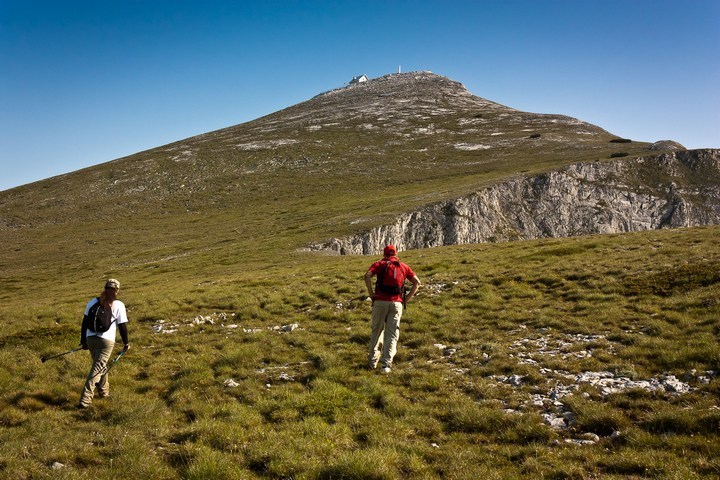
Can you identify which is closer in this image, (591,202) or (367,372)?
(367,372)

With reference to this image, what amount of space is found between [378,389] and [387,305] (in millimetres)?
2798

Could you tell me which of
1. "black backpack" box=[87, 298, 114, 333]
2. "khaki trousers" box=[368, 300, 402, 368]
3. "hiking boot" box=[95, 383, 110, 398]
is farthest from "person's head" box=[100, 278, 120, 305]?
"khaki trousers" box=[368, 300, 402, 368]

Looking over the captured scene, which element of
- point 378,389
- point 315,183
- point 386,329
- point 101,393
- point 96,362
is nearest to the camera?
point 96,362

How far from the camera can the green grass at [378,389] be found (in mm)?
8188

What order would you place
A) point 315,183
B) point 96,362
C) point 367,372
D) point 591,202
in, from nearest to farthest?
point 96,362 < point 367,372 < point 591,202 < point 315,183

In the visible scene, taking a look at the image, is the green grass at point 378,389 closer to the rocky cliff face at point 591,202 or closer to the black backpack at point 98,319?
the black backpack at point 98,319

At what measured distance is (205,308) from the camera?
73.9ft

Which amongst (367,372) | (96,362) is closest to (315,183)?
(367,372)

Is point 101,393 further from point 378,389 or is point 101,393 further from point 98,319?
point 378,389

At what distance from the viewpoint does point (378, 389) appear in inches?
460

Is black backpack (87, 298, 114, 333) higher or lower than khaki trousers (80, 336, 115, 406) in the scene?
higher

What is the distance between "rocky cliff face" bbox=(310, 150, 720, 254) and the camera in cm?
6134

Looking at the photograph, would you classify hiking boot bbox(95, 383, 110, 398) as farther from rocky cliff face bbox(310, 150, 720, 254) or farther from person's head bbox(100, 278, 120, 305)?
rocky cliff face bbox(310, 150, 720, 254)

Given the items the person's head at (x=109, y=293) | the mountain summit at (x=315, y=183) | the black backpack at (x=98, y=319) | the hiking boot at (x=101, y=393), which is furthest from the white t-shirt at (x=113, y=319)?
the mountain summit at (x=315, y=183)
